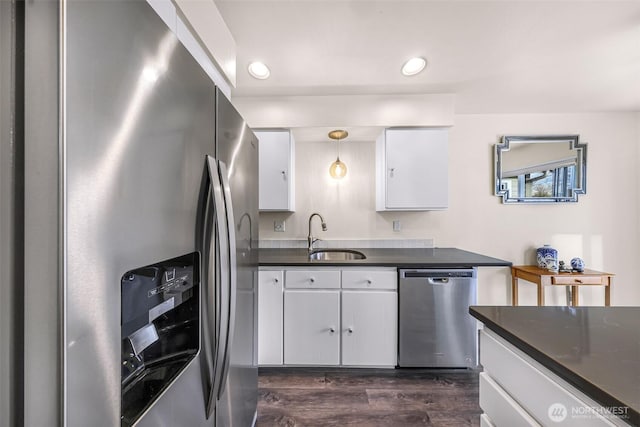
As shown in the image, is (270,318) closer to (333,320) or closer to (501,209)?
(333,320)

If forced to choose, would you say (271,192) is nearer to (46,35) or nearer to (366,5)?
(366,5)

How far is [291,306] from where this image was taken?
1.98 metres

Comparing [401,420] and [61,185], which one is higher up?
[61,185]

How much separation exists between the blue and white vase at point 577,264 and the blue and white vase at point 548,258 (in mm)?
142

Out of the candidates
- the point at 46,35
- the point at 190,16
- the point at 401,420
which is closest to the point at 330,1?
the point at 190,16

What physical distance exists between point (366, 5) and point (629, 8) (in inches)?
59.8

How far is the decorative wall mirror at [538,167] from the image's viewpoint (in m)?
2.67

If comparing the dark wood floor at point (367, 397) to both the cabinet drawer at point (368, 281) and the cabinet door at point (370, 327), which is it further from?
the cabinet drawer at point (368, 281)

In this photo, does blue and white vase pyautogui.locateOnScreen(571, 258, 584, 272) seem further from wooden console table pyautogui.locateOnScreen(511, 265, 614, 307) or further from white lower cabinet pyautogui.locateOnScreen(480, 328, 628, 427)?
white lower cabinet pyautogui.locateOnScreen(480, 328, 628, 427)

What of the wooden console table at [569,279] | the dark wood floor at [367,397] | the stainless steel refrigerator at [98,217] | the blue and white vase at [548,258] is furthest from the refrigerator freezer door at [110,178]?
the blue and white vase at [548,258]

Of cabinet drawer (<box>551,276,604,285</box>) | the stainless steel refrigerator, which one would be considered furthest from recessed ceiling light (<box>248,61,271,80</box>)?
cabinet drawer (<box>551,276,604,285</box>)

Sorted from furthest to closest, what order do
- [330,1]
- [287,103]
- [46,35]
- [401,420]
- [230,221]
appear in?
[287,103] → [401,420] → [330,1] → [230,221] → [46,35]

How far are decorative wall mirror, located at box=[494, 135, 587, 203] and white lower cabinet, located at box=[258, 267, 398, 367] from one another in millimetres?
1748

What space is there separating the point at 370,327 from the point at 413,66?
1971 mm
